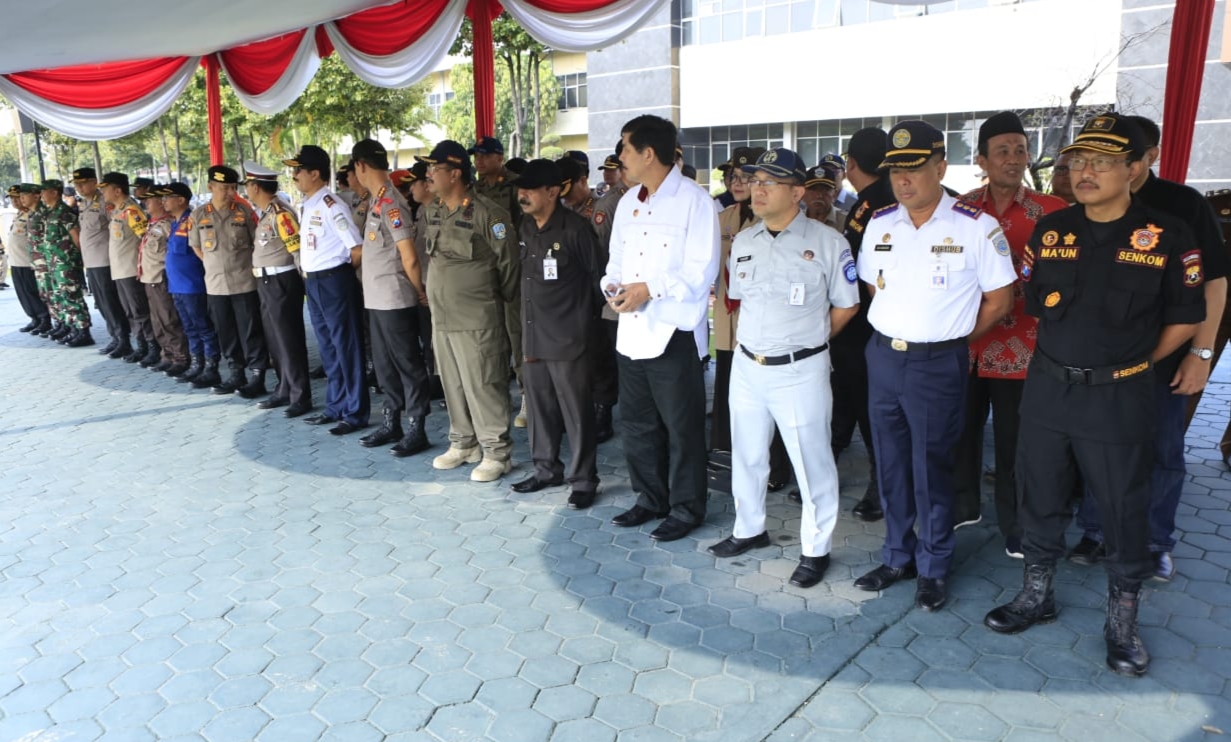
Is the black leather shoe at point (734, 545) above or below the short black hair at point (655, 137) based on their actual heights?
below

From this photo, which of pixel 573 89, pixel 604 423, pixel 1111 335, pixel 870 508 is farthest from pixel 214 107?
pixel 573 89

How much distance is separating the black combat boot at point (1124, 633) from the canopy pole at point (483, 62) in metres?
4.65

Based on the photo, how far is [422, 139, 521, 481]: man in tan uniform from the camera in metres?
4.64

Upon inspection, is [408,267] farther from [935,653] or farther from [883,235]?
[935,653]

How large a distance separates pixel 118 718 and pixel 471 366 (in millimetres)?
2509

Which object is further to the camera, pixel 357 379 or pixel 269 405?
pixel 269 405

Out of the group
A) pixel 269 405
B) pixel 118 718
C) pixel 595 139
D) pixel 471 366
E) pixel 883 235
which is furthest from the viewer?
pixel 595 139

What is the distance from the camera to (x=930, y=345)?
3070 mm

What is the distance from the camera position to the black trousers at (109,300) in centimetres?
858

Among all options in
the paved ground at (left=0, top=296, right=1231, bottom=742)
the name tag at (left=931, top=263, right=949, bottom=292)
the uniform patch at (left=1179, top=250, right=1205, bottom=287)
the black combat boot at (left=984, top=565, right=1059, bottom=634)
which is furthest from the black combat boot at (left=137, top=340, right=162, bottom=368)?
the uniform patch at (left=1179, top=250, right=1205, bottom=287)

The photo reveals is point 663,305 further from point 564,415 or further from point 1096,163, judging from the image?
point 1096,163

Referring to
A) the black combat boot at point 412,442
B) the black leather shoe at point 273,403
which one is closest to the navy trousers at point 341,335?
the black combat boot at point 412,442

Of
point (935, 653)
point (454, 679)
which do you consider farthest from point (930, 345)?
point (454, 679)

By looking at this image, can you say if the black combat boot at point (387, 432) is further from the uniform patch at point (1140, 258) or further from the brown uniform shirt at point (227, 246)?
the uniform patch at point (1140, 258)
